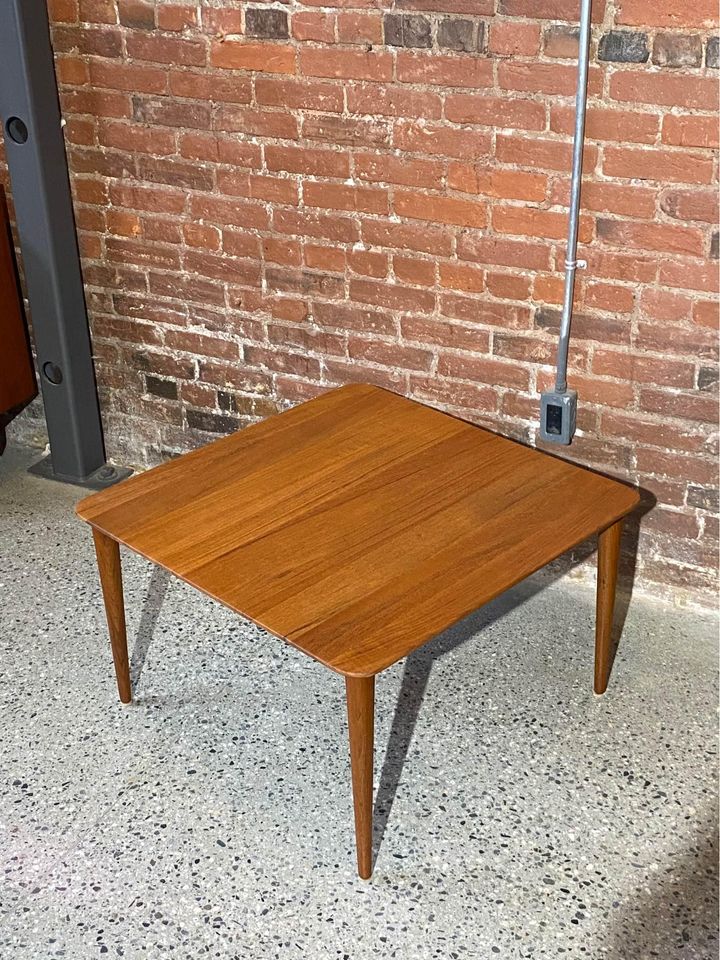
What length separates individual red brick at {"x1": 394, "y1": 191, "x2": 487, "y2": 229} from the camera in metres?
2.58

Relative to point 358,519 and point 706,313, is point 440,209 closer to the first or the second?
point 706,313

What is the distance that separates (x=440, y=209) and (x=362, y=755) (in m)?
1.27

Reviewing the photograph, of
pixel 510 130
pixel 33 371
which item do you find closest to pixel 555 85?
pixel 510 130

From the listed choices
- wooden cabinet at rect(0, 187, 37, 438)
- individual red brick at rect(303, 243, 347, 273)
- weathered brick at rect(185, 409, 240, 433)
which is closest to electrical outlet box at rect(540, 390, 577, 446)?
individual red brick at rect(303, 243, 347, 273)

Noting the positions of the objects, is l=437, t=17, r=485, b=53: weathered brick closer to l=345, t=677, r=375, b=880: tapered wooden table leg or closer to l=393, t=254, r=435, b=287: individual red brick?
l=393, t=254, r=435, b=287: individual red brick

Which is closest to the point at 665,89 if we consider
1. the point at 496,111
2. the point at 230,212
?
the point at 496,111

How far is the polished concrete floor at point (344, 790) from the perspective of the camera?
2018 mm

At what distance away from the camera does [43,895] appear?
2.09m

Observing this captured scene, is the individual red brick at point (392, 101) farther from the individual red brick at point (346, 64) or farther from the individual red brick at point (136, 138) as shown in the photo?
the individual red brick at point (136, 138)

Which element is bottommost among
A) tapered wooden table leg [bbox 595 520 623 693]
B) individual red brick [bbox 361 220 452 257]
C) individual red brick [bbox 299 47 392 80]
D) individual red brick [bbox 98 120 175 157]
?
tapered wooden table leg [bbox 595 520 623 693]

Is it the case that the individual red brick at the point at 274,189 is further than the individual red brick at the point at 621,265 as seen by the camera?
Yes

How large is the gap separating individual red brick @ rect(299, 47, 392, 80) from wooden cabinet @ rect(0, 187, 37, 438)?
3.41 ft

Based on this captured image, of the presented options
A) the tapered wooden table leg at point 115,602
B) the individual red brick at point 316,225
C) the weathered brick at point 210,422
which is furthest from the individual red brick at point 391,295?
the tapered wooden table leg at point 115,602

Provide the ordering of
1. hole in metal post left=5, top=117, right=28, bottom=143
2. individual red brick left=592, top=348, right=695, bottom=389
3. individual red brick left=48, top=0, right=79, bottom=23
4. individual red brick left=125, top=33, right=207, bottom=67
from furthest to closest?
hole in metal post left=5, top=117, right=28, bottom=143
individual red brick left=48, top=0, right=79, bottom=23
individual red brick left=125, top=33, right=207, bottom=67
individual red brick left=592, top=348, right=695, bottom=389
